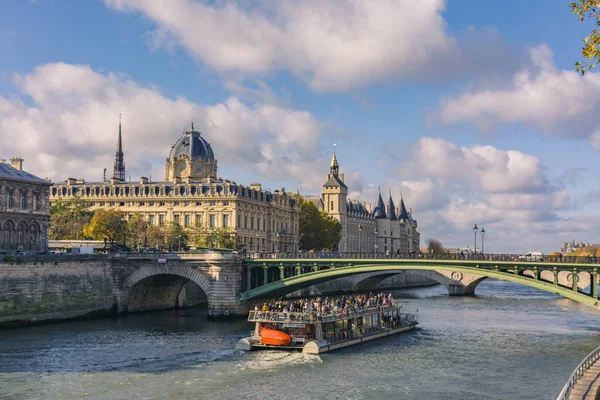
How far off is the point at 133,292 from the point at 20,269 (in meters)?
14.5

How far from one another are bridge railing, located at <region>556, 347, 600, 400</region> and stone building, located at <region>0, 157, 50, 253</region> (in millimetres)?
53864

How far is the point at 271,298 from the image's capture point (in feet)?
253

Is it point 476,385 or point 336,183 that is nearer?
point 476,385

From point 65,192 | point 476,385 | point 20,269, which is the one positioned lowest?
point 476,385

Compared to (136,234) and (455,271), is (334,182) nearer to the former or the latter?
(136,234)

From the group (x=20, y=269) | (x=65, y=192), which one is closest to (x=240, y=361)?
(x=20, y=269)

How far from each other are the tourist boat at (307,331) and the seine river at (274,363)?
107 centimetres

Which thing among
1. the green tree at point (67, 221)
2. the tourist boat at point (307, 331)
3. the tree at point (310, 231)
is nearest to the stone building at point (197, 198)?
the green tree at point (67, 221)

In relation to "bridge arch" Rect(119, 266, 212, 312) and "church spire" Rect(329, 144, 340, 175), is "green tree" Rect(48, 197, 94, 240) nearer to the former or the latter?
"bridge arch" Rect(119, 266, 212, 312)

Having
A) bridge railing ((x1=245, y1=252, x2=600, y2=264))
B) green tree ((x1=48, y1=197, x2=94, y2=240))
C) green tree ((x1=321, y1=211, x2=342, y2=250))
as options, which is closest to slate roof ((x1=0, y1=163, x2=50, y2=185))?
bridge railing ((x1=245, y1=252, x2=600, y2=264))

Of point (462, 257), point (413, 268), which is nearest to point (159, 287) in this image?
point (413, 268)

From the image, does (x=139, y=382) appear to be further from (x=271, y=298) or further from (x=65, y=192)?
Answer: (x=65, y=192)

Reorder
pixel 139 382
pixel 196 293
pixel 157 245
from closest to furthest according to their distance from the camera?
pixel 139 382
pixel 196 293
pixel 157 245

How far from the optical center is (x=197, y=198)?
115m
